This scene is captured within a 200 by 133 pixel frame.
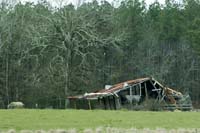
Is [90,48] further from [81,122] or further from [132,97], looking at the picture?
[81,122]

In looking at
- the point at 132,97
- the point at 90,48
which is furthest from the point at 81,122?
the point at 90,48

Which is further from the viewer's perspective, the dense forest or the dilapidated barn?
the dense forest

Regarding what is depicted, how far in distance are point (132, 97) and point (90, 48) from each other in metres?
9.16

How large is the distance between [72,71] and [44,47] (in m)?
3.74

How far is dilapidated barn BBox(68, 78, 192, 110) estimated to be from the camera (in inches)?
1806

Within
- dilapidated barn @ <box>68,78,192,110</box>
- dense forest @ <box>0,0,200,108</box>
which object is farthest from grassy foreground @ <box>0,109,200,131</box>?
dense forest @ <box>0,0,200,108</box>

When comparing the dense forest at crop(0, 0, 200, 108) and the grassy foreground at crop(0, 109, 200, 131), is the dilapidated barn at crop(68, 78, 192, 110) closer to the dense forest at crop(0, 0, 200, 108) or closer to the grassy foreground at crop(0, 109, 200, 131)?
the dense forest at crop(0, 0, 200, 108)

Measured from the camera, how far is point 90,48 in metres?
53.3

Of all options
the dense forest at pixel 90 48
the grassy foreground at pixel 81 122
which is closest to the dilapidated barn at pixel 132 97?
the dense forest at pixel 90 48

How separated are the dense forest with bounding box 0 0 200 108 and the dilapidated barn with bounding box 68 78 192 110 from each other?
11.5 ft

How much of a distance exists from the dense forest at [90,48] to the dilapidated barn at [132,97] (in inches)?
138

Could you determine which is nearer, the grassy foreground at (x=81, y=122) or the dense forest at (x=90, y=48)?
the grassy foreground at (x=81, y=122)

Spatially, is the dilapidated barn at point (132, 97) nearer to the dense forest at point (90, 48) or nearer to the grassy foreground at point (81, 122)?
the dense forest at point (90, 48)

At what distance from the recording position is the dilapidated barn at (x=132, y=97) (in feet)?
151
